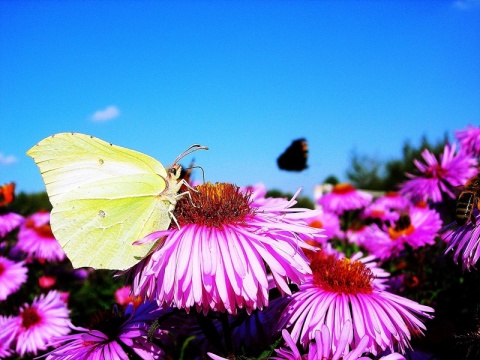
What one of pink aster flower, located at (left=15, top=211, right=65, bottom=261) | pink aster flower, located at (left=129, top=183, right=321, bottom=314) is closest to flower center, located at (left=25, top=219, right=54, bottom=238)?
pink aster flower, located at (left=15, top=211, right=65, bottom=261)

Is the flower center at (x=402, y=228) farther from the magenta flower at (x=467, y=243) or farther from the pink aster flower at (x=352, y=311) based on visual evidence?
the pink aster flower at (x=352, y=311)

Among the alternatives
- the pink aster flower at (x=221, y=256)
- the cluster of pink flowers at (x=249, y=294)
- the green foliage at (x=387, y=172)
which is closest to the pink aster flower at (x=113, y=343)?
the cluster of pink flowers at (x=249, y=294)

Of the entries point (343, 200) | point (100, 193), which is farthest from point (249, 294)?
point (343, 200)

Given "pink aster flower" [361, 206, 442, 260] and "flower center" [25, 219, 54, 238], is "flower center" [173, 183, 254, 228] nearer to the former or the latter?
"pink aster flower" [361, 206, 442, 260]

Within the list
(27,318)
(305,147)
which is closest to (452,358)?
(27,318)

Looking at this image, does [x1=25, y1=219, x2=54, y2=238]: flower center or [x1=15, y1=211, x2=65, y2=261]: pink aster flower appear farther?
[x1=25, y1=219, x2=54, y2=238]: flower center

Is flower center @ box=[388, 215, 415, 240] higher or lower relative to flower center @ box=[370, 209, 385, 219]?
higher

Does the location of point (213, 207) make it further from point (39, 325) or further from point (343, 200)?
point (343, 200)

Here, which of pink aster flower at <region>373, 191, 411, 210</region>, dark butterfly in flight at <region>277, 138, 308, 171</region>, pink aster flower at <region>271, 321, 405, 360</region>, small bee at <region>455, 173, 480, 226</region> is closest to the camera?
pink aster flower at <region>271, 321, 405, 360</region>
